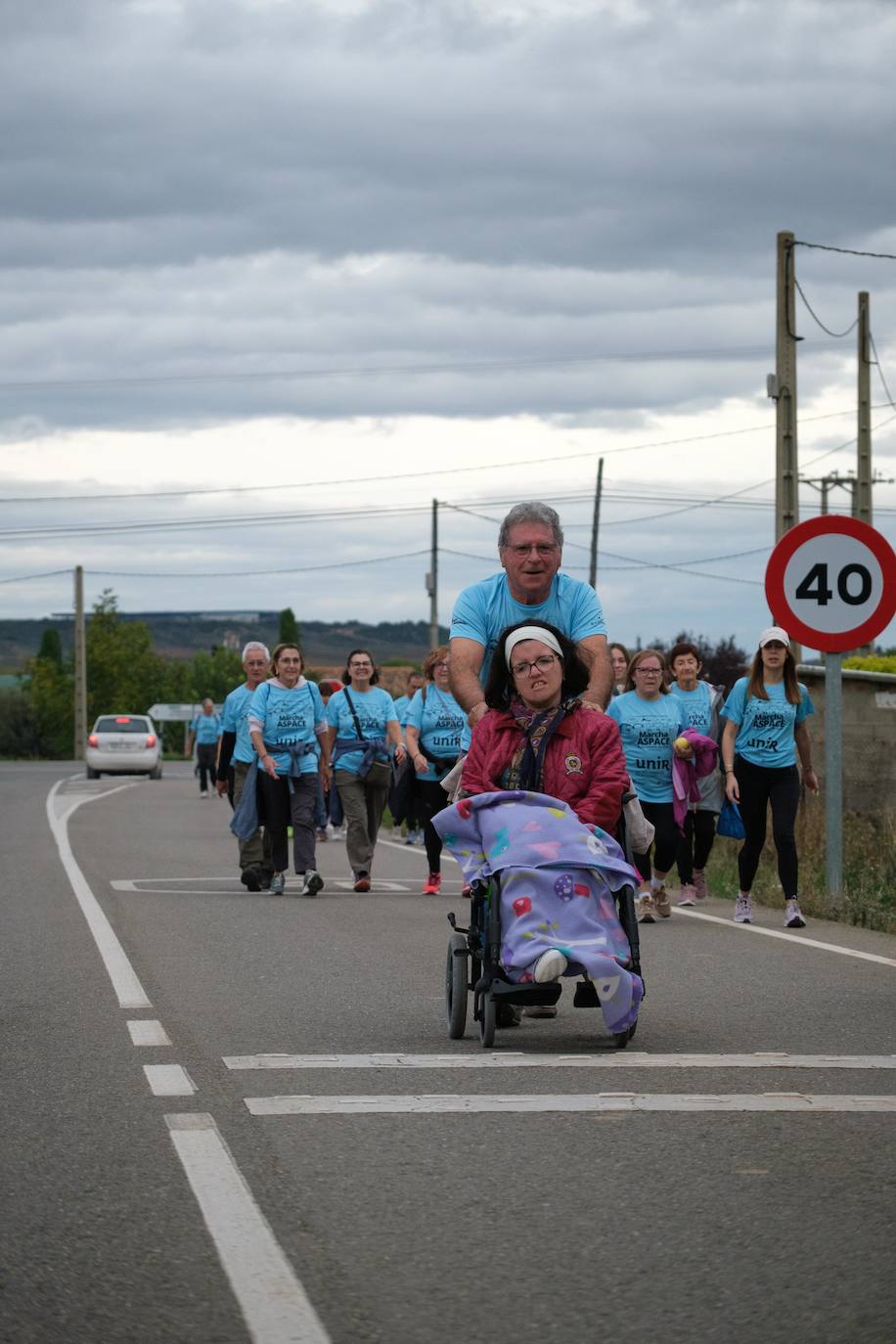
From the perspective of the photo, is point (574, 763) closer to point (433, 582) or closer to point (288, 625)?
point (433, 582)

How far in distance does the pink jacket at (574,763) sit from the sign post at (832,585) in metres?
6.27

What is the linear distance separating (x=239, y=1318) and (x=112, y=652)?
121745 mm

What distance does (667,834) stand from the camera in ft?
46.4

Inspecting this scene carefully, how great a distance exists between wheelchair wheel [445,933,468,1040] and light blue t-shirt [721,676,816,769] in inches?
221

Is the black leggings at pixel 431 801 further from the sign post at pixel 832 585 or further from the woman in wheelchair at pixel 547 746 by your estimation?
the woman in wheelchair at pixel 547 746

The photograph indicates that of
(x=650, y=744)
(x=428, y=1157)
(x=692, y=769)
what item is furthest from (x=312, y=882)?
(x=428, y=1157)

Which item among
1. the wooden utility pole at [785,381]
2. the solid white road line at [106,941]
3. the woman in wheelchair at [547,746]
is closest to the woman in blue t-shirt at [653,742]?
the solid white road line at [106,941]

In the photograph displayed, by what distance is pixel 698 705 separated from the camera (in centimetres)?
1485

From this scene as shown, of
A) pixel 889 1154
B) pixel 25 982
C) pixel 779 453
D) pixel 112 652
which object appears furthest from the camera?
pixel 112 652

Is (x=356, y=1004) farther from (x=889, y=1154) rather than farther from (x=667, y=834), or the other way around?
(x=667, y=834)

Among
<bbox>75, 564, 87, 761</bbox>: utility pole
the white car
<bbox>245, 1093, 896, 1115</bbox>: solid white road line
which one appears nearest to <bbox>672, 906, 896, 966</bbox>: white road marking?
<bbox>245, 1093, 896, 1115</bbox>: solid white road line

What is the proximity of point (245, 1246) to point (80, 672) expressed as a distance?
91168mm

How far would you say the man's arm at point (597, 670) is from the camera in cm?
798

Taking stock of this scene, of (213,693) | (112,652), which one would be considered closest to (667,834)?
(112,652)
